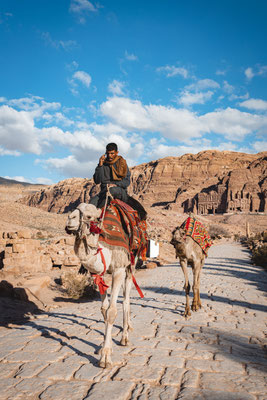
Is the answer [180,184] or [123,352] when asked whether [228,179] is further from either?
[123,352]

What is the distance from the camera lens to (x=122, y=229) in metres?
4.18

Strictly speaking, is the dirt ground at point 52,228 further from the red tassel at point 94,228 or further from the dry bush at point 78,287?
the red tassel at point 94,228

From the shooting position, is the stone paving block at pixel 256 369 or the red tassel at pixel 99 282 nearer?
the stone paving block at pixel 256 369

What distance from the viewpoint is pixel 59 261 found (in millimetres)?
13625

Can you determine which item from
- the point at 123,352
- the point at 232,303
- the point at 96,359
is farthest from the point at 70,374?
the point at 232,303

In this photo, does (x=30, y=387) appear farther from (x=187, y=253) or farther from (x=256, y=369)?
(x=187, y=253)

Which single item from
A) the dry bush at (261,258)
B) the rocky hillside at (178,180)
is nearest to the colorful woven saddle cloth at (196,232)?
the dry bush at (261,258)

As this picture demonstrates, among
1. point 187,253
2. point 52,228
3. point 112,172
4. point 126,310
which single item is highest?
point 112,172

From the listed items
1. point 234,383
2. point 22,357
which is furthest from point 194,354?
point 22,357

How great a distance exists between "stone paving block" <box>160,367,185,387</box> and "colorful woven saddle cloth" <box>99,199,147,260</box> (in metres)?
1.60

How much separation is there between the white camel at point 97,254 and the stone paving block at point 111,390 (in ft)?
1.34

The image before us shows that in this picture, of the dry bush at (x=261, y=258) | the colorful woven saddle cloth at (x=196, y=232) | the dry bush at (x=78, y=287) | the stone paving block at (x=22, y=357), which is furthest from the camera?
the dry bush at (x=261, y=258)

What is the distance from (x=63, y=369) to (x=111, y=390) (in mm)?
850

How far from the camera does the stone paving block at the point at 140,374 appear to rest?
321 centimetres
